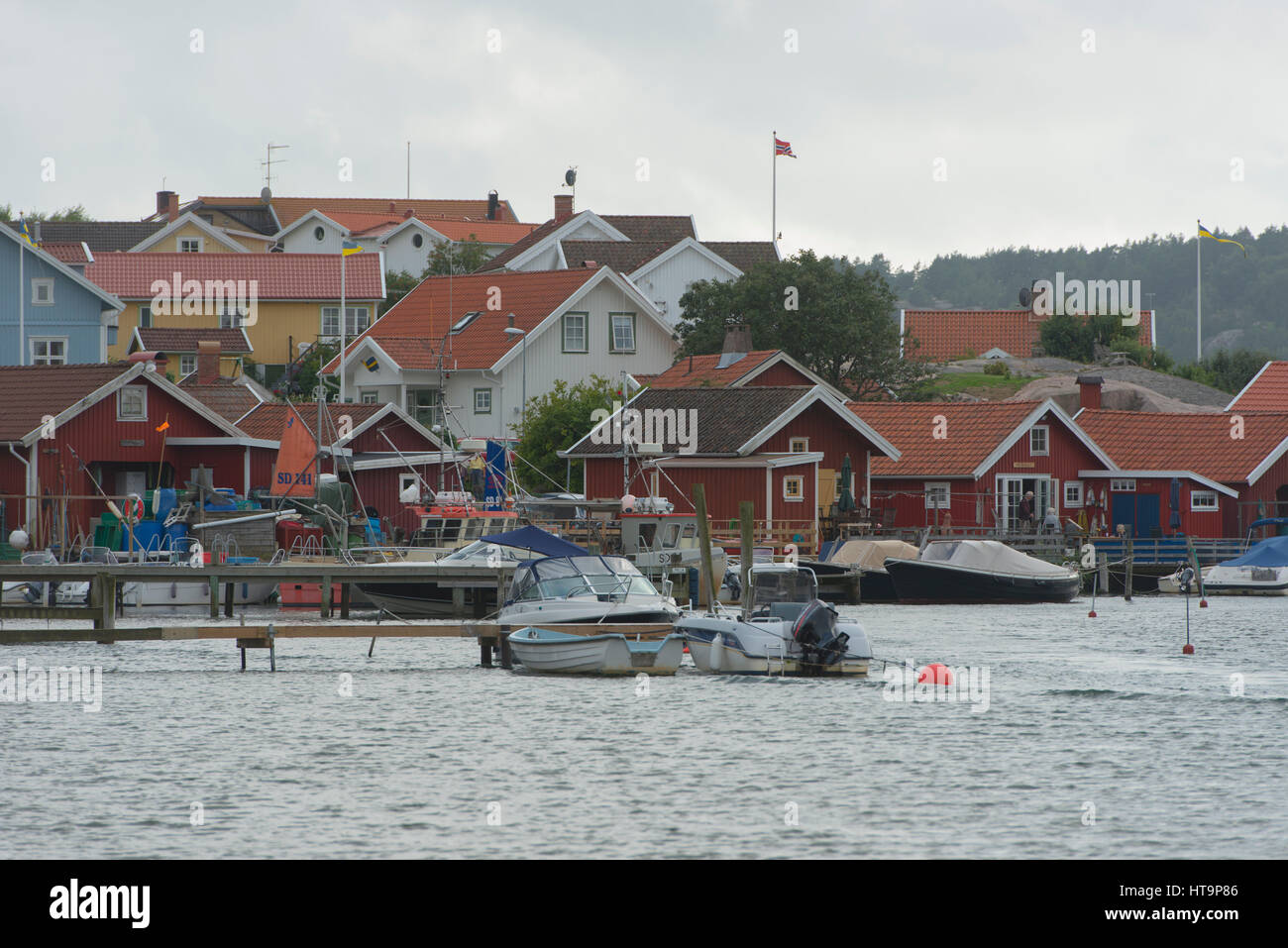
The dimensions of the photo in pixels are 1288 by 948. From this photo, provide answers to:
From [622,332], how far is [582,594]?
40.3 m

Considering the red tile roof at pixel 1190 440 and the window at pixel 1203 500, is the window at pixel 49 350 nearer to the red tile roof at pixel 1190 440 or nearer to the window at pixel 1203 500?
the red tile roof at pixel 1190 440

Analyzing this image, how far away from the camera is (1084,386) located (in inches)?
2798

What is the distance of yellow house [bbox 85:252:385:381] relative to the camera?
8962 cm

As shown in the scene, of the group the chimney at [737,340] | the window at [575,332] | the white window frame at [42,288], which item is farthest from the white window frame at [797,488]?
the white window frame at [42,288]

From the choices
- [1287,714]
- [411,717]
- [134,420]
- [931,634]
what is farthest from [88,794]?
[134,420]

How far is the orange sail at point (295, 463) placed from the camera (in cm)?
4966

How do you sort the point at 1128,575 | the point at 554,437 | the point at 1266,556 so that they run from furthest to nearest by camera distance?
the point at 554,437 < the point at 1266,556 < the point at 1128,575

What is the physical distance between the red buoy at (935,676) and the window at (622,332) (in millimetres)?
39564

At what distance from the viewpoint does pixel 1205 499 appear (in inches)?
2586

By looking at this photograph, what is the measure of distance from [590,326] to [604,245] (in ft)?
64.1

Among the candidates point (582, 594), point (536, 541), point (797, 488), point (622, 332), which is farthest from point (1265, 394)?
point (582, 594)

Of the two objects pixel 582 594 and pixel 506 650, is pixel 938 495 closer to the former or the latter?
pixel 582 594

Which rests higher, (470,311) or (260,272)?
(260,272)

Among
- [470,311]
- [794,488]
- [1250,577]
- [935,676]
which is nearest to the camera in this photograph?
[935,676]
